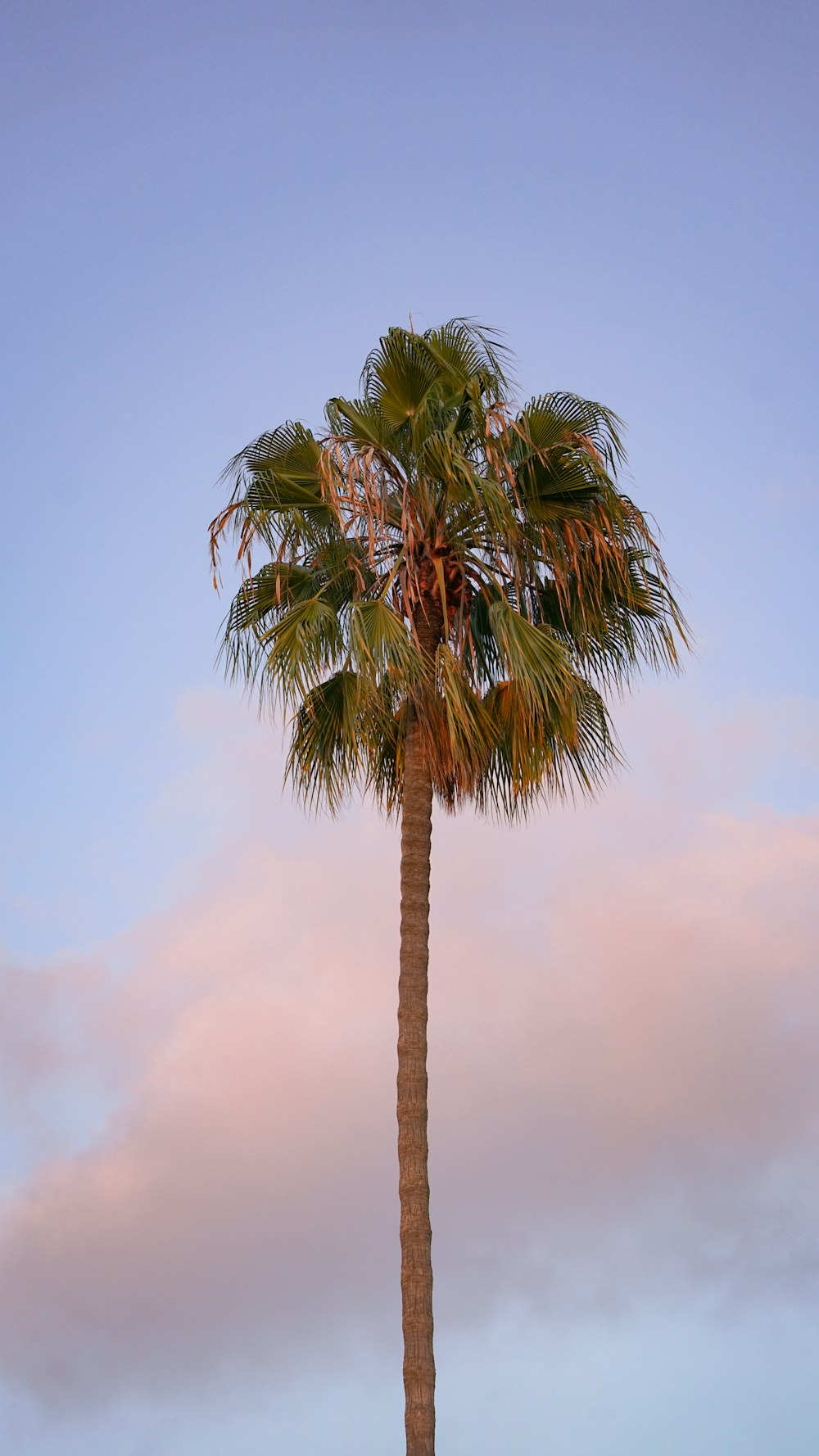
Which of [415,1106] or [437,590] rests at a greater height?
[437,590]

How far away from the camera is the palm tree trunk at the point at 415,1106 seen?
12.2 meters

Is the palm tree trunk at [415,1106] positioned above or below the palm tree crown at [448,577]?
below

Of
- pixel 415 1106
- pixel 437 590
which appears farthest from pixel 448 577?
pixel 415 1106

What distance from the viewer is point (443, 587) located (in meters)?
14.5

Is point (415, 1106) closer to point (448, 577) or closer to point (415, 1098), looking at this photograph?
point (415, 1098)

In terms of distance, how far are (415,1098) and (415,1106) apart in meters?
0.07

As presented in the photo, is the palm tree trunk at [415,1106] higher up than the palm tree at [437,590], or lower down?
lower down

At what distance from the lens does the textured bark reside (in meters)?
12.2

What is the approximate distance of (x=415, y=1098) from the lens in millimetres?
13219

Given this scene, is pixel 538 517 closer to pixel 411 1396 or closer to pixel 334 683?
pixel 334 683

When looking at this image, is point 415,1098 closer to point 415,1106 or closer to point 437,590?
point 415,1106

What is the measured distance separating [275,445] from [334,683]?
2483 mm

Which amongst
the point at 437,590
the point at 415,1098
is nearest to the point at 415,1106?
the point at 415,1098

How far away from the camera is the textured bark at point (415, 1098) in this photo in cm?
1219
